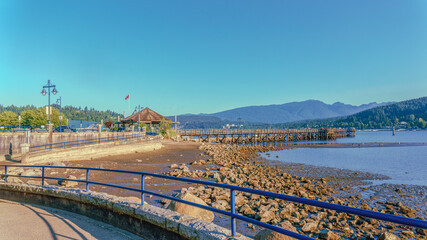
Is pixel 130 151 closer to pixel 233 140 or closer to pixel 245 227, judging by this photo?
pixel 245 227

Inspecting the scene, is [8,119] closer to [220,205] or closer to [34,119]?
[34,119]

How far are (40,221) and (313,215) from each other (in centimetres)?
839

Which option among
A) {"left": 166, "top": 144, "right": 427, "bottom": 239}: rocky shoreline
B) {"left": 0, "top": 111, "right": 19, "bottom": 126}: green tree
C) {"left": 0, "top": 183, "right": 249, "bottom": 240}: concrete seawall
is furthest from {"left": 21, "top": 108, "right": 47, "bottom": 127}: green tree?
{"left": 0, "top": 183, "right": 249, "bottom": 240}: concrete seawall

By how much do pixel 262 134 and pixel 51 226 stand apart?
259 feet

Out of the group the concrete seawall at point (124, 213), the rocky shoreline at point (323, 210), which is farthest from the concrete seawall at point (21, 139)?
the concrete seawall at point (124, 213)

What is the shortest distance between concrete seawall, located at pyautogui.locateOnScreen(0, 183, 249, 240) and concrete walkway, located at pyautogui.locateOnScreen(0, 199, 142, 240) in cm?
16

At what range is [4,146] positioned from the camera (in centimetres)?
3016

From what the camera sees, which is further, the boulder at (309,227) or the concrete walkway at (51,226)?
the boulder at (309,227)

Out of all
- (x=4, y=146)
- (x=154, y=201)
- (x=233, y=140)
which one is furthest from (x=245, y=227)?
(x=233, y=140)

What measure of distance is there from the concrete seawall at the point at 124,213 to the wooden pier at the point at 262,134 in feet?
189

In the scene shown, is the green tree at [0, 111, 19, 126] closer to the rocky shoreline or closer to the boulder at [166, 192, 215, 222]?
the rocky shoreline

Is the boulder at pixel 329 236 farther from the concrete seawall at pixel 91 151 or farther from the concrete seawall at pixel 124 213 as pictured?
the concrete seawall at pixel 91 151

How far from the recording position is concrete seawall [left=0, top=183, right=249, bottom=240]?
425 cm

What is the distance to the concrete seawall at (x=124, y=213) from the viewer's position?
4250mm
